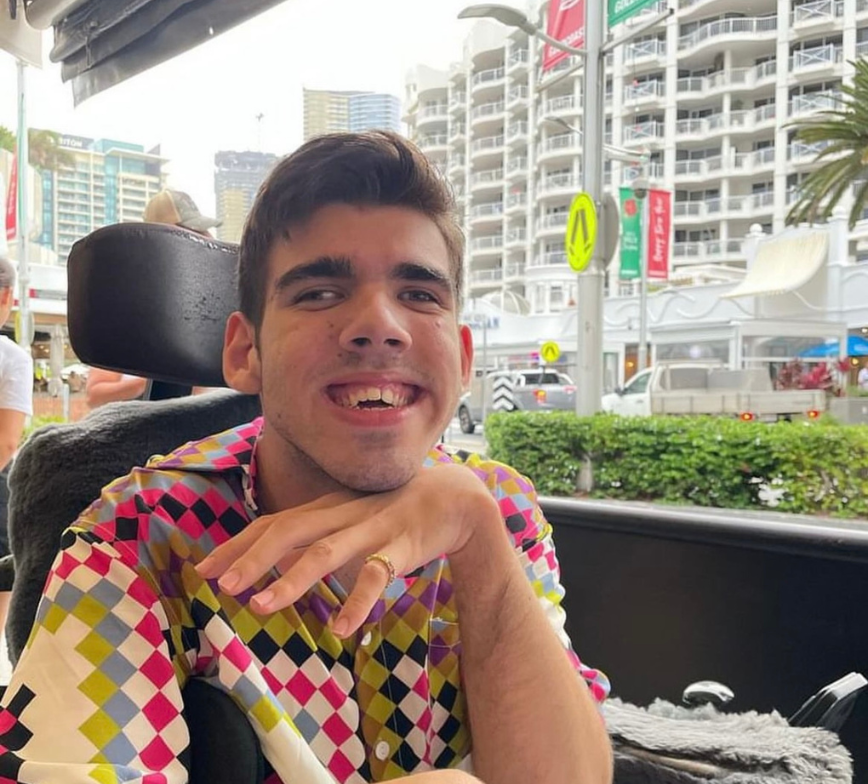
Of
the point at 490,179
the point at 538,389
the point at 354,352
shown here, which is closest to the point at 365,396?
the point at 354,352

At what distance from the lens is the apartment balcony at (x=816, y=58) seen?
9.01 ft

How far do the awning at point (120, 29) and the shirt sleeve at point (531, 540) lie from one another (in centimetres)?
132

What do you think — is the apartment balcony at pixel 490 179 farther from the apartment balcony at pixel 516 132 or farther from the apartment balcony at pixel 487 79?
the apartment balcony at pixel 487 79

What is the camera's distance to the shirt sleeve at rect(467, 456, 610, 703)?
35.5 inches

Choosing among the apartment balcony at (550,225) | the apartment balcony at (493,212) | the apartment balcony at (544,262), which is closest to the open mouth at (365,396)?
the apartment balcony at (493,212)

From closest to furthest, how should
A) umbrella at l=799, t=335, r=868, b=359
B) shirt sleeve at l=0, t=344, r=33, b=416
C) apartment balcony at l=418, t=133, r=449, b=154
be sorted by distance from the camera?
apartment balcony at l=418, t=133, r=449, b=154, shirt sleeve at l=0, t=344, r=33, b=416, umbrella at l=799, t=335, r=868, b=359

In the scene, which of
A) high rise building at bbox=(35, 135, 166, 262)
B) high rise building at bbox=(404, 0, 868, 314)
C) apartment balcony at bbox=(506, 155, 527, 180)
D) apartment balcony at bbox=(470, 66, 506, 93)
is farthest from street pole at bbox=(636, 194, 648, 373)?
high rise building at bbox=(35, 135, 166, 262)

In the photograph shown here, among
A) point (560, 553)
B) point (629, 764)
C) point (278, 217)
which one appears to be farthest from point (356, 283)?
point (560, 553)

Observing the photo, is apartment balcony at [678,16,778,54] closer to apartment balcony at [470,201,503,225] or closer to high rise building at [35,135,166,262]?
apartment balcony at [470,201,503,225]

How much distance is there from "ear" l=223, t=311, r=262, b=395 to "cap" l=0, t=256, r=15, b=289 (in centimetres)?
159

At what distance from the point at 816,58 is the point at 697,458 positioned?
2.04m

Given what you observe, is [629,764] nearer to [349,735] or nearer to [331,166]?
[349,735]

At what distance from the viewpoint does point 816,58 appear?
3.09 metres

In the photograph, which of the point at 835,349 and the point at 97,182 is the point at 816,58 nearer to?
the point at 97,182
